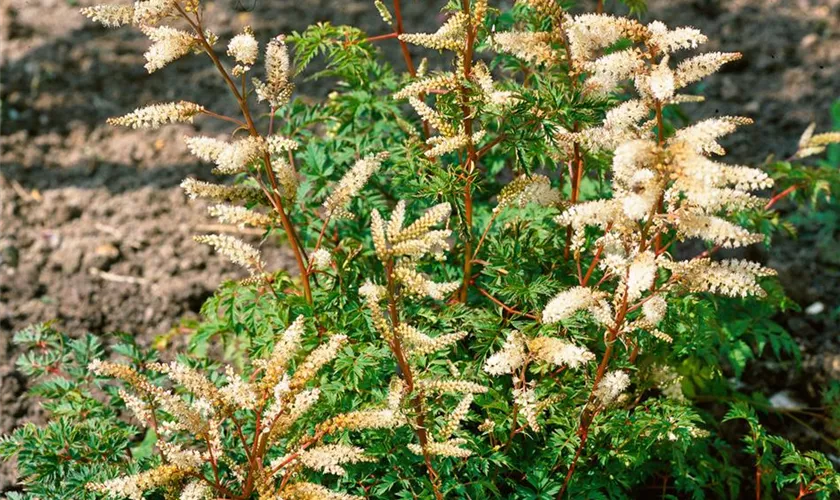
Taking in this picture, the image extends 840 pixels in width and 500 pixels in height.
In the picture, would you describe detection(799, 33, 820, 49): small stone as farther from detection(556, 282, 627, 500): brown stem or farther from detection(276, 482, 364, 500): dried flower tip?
detection(276, 482, 364, 500): dried flower tip

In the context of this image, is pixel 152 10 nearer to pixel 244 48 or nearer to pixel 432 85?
pixel 244 48

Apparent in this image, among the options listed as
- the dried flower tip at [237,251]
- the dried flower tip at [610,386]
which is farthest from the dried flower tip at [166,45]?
the dried flower tip at [610,386]

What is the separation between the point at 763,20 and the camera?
6.02 metres

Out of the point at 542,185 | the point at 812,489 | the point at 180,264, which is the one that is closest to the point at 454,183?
the point at 542,185

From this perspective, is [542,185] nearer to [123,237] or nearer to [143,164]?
[123,237]

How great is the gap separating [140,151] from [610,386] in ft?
12.1

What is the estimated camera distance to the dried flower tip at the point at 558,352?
7.39 feet

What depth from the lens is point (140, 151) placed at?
17.3 ft

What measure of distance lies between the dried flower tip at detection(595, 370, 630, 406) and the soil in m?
1.87

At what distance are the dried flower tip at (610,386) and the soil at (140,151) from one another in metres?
1.87

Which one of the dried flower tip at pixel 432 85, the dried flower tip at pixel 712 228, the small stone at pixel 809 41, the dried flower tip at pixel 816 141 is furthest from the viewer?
the small stone at pixel 809 41

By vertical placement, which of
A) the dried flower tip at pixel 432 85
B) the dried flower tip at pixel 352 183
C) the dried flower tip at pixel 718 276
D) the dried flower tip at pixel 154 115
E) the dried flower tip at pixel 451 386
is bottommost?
the dried flower tip at pixel 451 386

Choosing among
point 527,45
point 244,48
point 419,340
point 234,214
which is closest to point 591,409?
point 419,340

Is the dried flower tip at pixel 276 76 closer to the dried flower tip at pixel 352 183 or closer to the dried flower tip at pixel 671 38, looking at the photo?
the dried flower tip at pixel 352 183
